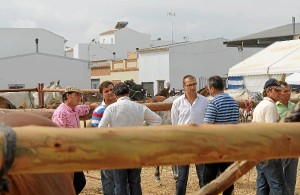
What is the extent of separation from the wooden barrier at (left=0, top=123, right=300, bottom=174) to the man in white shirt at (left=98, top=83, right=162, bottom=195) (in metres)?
3.96

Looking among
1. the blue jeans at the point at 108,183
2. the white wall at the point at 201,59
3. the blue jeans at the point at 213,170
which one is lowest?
the blue jeans at the point at 108,183

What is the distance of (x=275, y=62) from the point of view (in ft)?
48.2

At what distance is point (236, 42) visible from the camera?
112 feet

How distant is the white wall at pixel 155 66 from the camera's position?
44719 millimetres

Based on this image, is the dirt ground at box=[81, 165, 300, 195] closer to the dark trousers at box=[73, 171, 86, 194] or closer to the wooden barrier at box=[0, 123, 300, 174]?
the dark trousers at box=[73, 171, 86, 194]

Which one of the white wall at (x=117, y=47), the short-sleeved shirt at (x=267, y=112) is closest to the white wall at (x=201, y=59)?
the white wall at (x=117, y=47)

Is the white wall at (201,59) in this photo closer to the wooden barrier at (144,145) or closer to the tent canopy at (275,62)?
the tent canopy at (275,62)

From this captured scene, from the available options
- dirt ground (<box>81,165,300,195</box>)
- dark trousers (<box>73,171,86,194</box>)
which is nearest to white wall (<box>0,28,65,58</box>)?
dirt ground (<box>81,165,300,195</box>)

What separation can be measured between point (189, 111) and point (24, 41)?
43.0 meters

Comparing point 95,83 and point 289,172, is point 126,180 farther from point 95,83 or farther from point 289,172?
point 95,83

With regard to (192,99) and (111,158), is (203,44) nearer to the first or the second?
(192,99)

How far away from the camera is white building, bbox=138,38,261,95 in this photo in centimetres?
4472

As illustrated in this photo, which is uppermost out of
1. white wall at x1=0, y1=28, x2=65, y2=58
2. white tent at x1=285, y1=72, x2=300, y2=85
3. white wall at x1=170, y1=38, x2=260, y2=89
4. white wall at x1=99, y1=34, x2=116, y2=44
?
white wall at x1=99, y1=34, x2=116, y2=44

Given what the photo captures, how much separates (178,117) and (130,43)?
5972 centimetres
